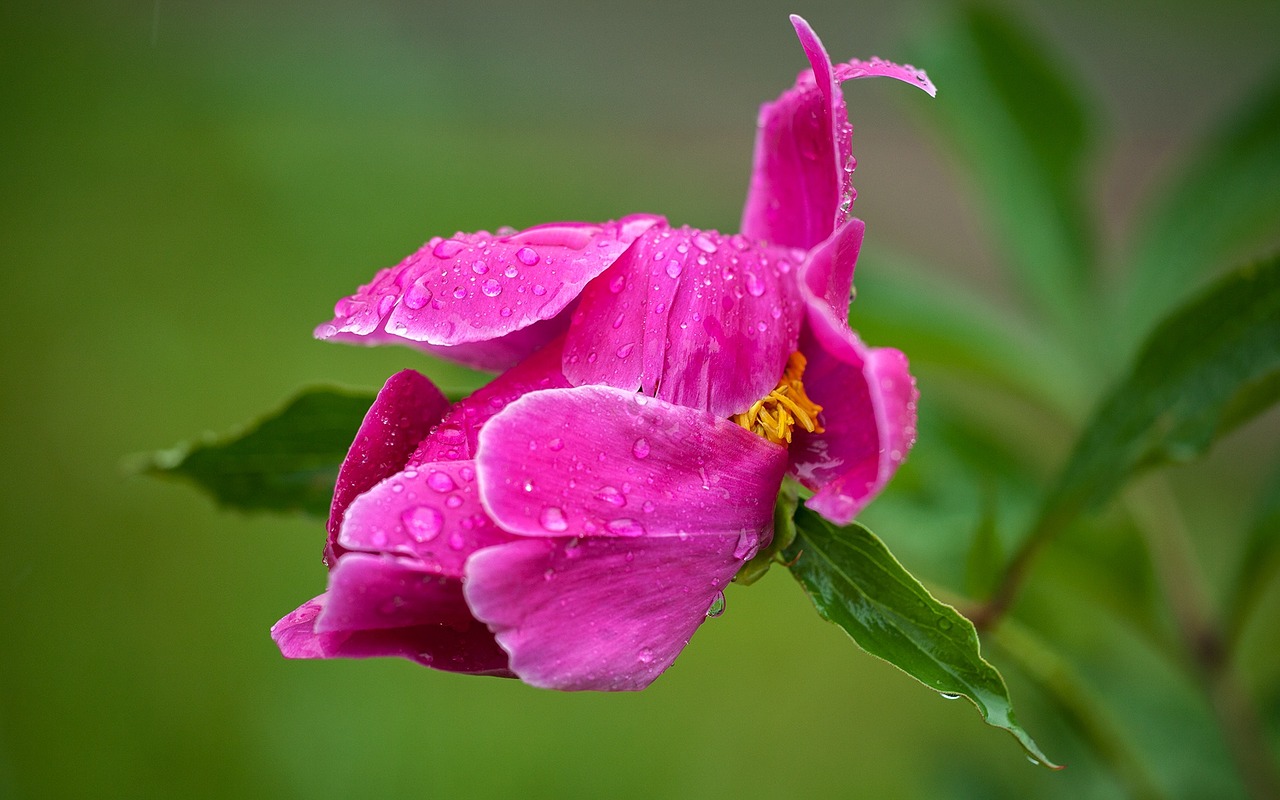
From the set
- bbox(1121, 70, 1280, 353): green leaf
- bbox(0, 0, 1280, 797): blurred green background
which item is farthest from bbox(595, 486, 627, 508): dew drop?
bbox(1121, 70, 1280, 353): green leaf

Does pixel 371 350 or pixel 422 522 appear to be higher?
pixel 422 522

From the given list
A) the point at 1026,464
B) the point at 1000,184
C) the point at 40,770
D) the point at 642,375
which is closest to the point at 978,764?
the point at 1026,464

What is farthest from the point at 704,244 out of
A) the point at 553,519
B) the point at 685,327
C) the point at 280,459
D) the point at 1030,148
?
the point at 1030,148

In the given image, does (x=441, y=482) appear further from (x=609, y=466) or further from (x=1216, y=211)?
(x=1216, y=211)

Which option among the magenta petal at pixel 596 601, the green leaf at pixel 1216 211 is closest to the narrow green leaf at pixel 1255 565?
the green leaf at pixel 1216 211

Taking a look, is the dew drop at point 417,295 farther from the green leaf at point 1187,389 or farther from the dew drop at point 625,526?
the green leaf at point 1187,389

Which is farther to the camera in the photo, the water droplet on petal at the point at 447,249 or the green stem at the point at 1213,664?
the green stem at the point at 1213,664
